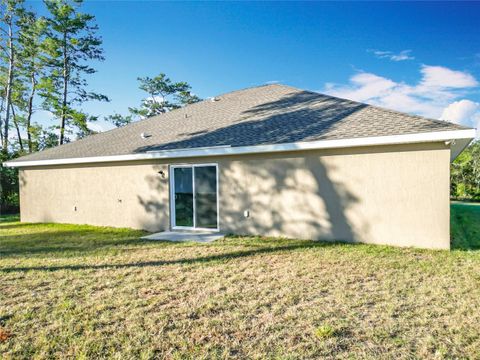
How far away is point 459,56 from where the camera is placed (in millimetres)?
15148

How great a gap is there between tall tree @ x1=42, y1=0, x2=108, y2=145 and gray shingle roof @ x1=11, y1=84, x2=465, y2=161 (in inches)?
465

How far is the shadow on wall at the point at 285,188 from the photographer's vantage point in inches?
279

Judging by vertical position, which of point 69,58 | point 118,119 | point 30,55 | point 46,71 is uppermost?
point 69,58

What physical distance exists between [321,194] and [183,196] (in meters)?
4.17

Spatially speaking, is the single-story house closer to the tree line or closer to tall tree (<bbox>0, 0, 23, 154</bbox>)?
the tree line

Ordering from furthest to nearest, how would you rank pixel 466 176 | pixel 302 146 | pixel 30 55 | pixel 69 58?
pixel 466 176, pixel 69 58, pixel 30 55, pixel 302 146

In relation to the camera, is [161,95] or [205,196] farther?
[161,95]

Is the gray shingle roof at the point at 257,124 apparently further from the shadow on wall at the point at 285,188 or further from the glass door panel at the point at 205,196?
the glass door panel at the point at 205,196

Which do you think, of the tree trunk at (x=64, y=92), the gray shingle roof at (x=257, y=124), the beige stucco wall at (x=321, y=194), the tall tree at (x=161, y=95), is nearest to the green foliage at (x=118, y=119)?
the tall tree at (x=161, y=95)

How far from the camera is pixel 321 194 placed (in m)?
7.17

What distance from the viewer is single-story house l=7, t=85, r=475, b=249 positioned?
6.34m

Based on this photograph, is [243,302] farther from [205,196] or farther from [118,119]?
[118,119]

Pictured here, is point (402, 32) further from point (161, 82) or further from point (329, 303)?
point (161, 82)

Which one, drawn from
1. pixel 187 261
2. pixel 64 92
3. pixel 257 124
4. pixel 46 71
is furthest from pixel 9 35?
pixel 187 261
